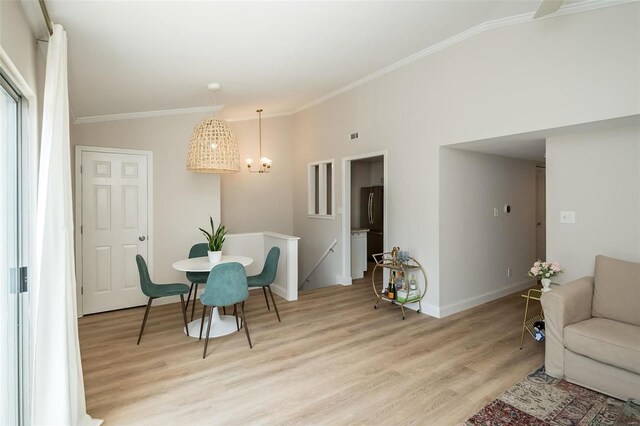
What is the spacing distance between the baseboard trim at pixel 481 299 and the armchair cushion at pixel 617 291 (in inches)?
59.9

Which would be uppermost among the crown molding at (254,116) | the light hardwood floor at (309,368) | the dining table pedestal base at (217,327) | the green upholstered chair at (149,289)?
the crown molding at (254,116)

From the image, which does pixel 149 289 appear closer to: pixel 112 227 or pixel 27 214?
pixel 112 227

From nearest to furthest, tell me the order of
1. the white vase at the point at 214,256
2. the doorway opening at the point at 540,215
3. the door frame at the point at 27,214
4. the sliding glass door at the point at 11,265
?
the sliding glass door at the point at 11,265 < the door frame at the point at 27,214 < the white vase at the point at 214,256 < the doorway opening at the point at 540,215

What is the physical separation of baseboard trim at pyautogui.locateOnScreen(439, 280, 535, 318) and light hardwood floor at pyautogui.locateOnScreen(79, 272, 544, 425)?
0.41 ft

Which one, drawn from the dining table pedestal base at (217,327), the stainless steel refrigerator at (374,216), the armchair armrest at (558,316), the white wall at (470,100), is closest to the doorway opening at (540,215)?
the white wall at (470,100)

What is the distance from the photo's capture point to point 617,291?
2.80 meters

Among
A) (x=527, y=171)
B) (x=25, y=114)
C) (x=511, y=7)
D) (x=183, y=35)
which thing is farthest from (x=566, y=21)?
(x=25, y=114)

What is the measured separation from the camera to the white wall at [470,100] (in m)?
2.72

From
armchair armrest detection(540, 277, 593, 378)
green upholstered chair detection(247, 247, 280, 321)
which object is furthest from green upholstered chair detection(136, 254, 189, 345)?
armchair armrest detection(540, 277, 593, 378)

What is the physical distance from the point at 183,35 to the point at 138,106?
6.28ft

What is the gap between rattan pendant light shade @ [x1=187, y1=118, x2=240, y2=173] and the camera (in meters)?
3.77

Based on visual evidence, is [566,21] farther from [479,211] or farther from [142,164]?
[142,164]

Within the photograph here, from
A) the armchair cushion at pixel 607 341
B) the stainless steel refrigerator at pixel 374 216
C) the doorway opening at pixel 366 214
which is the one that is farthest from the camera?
the stainless steel refrigerator at pixel 374 216

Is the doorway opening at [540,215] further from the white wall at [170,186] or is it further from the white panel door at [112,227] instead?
the white panel door at [112,227]
